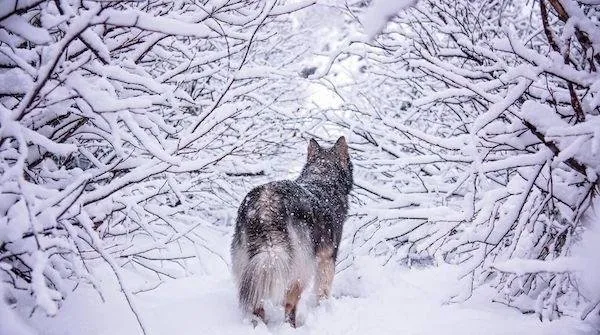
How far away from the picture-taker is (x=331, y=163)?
5070 mm

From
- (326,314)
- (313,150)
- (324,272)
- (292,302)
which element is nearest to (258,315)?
(292,302)

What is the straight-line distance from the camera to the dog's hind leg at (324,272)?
3748 mm

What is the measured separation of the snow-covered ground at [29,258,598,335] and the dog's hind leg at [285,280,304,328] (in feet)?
0.29

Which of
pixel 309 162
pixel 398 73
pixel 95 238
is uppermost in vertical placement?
pixel 398 73

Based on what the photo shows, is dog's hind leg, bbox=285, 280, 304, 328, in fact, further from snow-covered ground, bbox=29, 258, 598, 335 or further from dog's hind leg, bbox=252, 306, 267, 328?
dog's hind leg, bbox=252, 306, 267, 328

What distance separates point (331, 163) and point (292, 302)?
2.36 meters

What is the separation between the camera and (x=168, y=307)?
2668 millimetres

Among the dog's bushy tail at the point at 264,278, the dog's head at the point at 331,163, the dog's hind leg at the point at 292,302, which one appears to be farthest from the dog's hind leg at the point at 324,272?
the dog's head at the point at 331,163

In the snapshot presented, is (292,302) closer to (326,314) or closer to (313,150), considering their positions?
(326,314)

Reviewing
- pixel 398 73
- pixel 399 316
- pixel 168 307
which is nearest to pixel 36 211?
pixel 168 307

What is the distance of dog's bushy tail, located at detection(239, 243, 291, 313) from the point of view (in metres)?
2.73

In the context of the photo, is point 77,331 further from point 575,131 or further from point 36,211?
point 575,131

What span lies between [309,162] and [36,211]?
403cm

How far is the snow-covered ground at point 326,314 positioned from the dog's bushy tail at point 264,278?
174 mm
